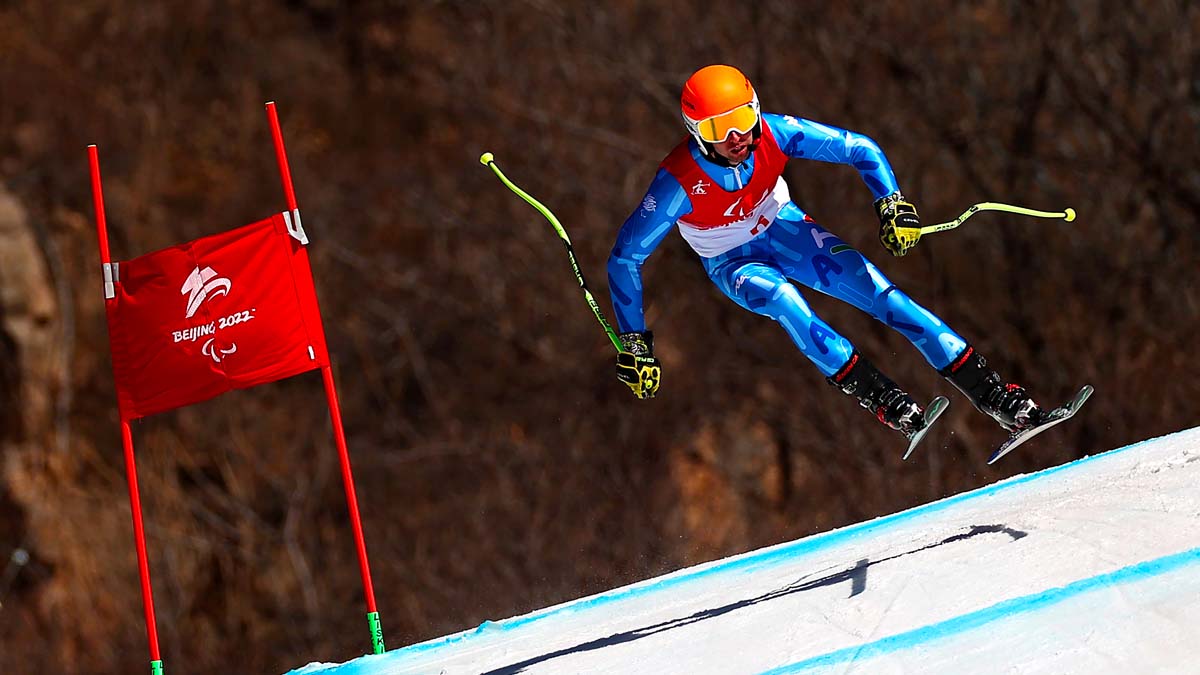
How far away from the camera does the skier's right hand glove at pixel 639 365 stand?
5.79 m

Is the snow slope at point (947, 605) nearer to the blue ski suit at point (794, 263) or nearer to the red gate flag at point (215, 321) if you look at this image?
→ the blue ski suit at point (794, 263)

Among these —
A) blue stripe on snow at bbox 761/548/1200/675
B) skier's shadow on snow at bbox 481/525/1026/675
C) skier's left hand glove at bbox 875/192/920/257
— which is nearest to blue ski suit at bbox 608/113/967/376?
skier's left hand glove at bbox 875/192/920/257

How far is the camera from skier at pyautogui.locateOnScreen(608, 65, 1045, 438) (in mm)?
5566

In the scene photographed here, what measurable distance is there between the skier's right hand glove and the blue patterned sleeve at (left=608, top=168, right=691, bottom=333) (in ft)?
0.16

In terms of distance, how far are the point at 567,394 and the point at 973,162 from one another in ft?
14.3

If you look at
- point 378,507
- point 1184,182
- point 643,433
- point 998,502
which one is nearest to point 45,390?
point 378,507

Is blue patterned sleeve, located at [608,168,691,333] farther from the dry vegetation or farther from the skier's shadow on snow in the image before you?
the dry vegetation

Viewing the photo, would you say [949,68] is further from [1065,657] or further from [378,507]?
[1065,657]

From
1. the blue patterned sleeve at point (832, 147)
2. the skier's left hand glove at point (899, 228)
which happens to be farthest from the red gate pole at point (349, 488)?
the skier's left hand glove at point (899, 228)

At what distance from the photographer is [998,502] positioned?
571 cm

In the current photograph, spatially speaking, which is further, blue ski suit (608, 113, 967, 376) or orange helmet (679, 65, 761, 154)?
blue ski suit (608, 113, 967, 376)

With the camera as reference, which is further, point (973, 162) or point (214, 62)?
point (973, 162)

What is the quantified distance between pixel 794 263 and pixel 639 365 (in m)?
0.77

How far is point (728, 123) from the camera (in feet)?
17.9
